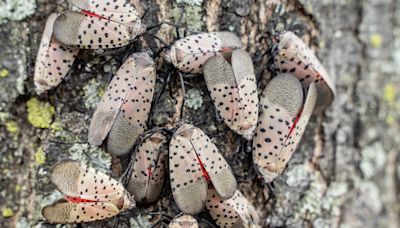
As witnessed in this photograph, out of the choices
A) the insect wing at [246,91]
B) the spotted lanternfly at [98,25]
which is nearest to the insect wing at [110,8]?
the spotted lanternfly at [98,25]

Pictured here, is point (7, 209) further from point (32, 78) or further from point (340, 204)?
point (340, 204)

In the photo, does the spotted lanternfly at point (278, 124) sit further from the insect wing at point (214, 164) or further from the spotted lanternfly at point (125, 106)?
the spotted lanternfly at point (125, 106)

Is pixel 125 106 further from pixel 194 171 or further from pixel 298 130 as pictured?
pixel 298 130

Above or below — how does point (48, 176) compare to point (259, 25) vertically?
below

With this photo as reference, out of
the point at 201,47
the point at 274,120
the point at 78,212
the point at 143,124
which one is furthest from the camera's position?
the point at 274,120

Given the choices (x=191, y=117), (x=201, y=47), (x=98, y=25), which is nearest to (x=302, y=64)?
(x=201, y=47)

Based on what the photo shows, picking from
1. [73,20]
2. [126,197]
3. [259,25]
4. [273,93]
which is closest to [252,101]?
[273,93]
